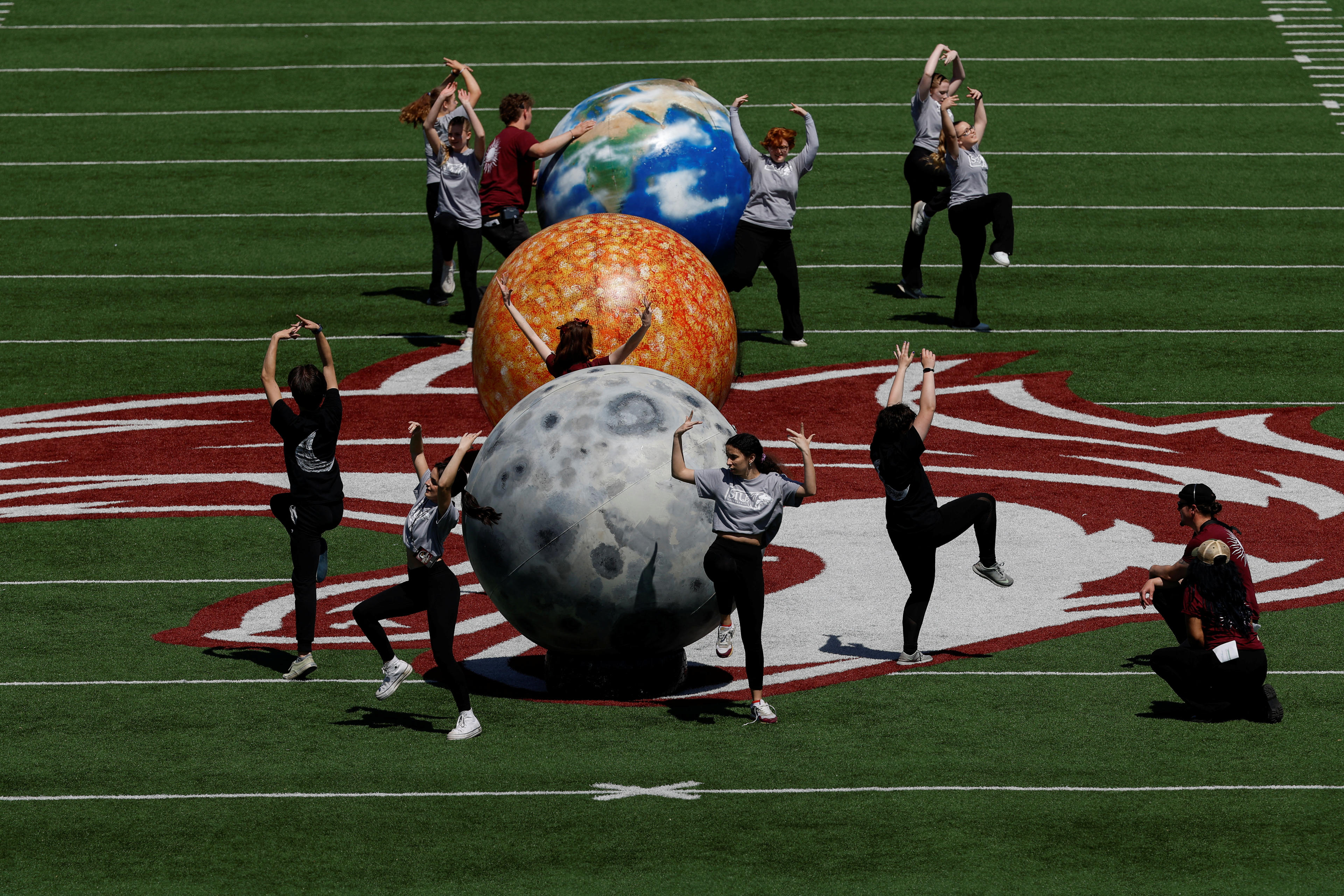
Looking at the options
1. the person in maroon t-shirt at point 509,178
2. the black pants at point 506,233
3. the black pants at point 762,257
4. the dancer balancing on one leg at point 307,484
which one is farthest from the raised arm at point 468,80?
the dancer balancing on one leg at point 307,484

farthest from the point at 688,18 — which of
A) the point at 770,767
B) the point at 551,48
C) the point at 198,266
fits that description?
the point at 770,767

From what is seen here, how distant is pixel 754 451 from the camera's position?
403 inches

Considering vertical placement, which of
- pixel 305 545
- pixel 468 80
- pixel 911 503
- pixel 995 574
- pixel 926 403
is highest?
pixel 468 80

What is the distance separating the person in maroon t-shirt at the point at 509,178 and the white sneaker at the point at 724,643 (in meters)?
8.68

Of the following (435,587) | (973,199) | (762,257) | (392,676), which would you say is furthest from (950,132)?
(392,676)

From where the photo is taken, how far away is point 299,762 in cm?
984

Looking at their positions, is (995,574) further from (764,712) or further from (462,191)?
(462,191)

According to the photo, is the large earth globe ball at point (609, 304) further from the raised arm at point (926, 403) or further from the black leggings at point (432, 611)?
the black leggings at point (432, 611)

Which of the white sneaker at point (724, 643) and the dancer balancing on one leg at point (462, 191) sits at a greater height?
the dancer balancing on one leg at point (462, 191)

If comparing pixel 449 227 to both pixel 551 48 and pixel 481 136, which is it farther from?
pixel 551 48

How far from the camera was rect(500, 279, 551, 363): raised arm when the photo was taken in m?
13.1

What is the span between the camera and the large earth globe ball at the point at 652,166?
58.7ft

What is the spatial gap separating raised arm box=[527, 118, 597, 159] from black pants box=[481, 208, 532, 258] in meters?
1.52

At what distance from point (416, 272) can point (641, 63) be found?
27.0 ft
